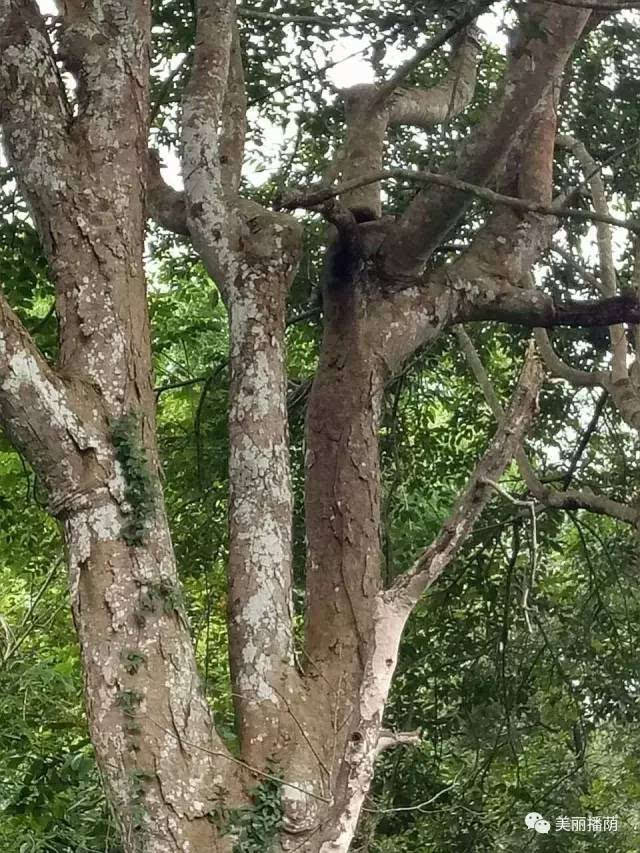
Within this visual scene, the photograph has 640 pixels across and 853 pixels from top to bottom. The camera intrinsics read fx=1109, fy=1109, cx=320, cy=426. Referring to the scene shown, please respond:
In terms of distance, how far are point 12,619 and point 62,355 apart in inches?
253

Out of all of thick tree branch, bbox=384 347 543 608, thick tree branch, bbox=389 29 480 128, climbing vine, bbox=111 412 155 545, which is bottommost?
thick tree branch, bbox=384 347 543 608

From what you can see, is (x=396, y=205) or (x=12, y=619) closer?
(x=396, y=205)

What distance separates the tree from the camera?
2752 millimetres

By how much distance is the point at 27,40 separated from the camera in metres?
3.57

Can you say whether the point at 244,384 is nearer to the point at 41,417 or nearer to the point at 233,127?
the point at 41,417

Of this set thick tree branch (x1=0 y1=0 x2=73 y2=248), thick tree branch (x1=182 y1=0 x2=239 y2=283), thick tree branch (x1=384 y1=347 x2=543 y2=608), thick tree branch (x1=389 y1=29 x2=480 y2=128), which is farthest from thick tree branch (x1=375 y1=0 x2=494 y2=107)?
thick tree branch (x1=384 y1=347 x2=543 y2=608)

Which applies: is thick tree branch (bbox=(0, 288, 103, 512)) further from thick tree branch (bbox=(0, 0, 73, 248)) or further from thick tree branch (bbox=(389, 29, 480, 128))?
thick tree branch (bbox=(389, 29, 480, 128))

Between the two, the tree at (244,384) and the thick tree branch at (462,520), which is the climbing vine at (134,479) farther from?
the thick tree branch at (462,520)

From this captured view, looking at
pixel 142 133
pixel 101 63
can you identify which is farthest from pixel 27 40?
pixel 142 133

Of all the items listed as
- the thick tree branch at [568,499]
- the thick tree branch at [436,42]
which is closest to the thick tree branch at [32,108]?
the thick tree branch at [436,42]

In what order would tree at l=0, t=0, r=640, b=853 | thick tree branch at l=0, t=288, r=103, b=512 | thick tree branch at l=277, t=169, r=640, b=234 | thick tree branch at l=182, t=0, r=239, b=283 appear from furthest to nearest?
thick tree branch at l=182, t=0, r=239, b=283, thick tree branch at l=277, t=169, r=640, b=234, thick tree branch at l=0, t=288, r=103, b=512, tree at l=0, t=0, r=640, b=853

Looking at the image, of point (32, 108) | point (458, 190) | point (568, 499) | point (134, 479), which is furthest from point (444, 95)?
Result: point (134, 479)

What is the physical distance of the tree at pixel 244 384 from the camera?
2752 millimetres

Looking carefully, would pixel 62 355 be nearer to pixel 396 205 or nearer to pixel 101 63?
pixel 101 63
